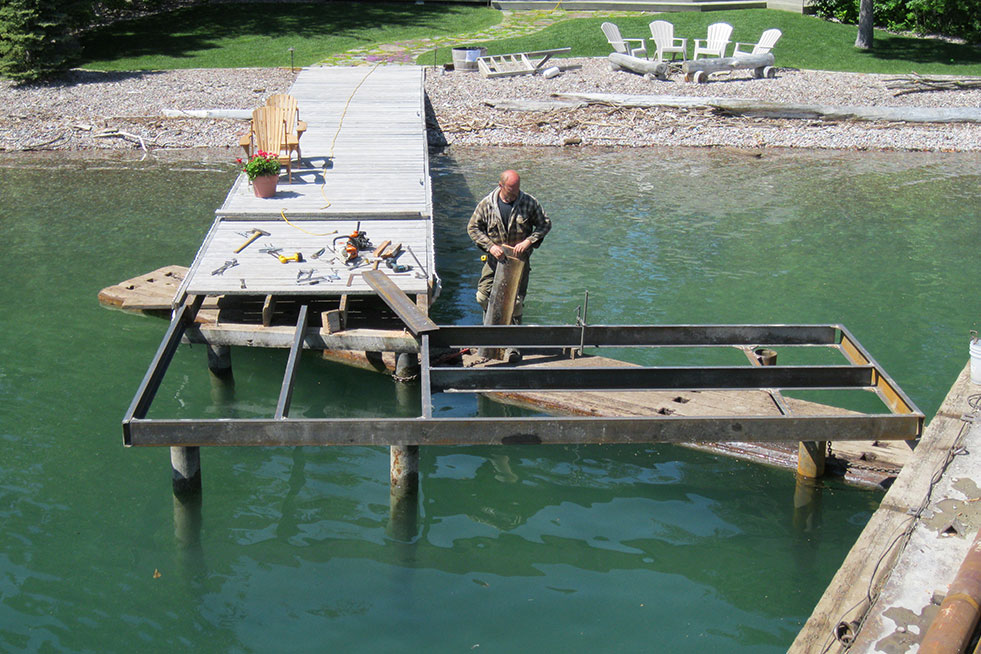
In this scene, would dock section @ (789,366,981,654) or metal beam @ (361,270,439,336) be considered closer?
dock section @ (789,366,981,654)

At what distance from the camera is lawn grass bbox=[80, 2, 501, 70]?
2747cm

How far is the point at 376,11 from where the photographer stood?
111 ft

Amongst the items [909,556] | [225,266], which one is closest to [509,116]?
[225,266]

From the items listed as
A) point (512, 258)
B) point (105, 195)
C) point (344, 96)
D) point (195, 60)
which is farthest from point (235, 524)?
point (195, 60)

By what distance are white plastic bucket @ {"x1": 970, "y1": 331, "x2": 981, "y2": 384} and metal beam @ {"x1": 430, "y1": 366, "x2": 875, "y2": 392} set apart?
1.02 m

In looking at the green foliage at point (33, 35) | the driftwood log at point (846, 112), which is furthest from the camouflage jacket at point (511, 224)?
the green foliage at point (33, 35)

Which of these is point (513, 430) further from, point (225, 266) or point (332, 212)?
point (332, 212)

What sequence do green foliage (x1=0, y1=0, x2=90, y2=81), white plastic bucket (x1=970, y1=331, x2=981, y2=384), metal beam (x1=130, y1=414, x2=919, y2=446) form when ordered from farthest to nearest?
green foliage (x1=0, y1=0, x2=90, y2=81), white plastic bucket (x1=970, y1=331, x2=981, y2=384), metal beam (x1=130, y1=414, x2=919, y2=446)

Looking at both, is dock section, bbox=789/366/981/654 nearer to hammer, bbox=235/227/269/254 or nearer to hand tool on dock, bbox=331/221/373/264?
hand tool on dock, bbox=331/221/373/264

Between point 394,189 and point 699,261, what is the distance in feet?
15.7

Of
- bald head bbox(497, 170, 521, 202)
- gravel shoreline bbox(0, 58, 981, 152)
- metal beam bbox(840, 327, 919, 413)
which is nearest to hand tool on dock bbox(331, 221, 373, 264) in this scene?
bald head bbox(497, 170, 521, 202)

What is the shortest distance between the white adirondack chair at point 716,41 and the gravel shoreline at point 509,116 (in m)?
1.63

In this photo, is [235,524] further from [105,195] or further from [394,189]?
[105,195]

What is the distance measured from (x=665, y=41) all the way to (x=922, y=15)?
993 centimetres
